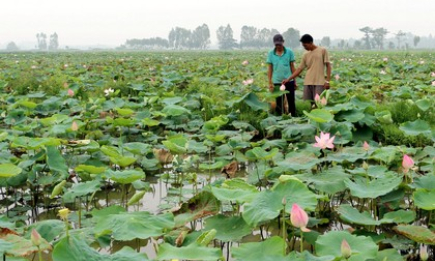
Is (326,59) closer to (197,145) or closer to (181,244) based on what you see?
(197,145)

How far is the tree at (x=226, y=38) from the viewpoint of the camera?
11044cm

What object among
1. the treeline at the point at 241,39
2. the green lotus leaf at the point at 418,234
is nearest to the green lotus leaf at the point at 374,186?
the green lotus leaf at the point at 418,234

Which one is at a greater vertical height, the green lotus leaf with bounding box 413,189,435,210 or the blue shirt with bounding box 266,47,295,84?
the blue shirt with bounding box 266,47,295,84

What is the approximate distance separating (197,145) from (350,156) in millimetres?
1073

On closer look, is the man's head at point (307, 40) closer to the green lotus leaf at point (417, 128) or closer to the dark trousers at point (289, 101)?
the dark trousers at point (289, 101)

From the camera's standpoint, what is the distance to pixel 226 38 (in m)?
113

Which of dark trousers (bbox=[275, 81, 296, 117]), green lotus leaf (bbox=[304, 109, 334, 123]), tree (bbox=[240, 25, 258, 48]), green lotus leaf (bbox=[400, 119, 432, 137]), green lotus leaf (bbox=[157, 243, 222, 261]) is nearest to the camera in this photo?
green lotus leaf (bbox=[157, 243, 222, 261])

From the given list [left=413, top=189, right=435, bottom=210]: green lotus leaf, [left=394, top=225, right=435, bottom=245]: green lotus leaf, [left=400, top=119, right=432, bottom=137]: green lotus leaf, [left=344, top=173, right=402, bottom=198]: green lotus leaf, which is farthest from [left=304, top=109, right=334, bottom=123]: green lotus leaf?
[left=394, top=225, right=435, bottom=245]: green lotus leaf

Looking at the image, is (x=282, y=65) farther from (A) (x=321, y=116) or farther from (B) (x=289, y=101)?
(A) (x=321, y=116)

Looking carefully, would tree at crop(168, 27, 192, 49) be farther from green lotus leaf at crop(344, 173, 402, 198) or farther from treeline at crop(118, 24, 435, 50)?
green lotus leaf at crop(344, 173, 402, 198)

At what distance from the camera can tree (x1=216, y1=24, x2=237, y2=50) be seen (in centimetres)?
11044

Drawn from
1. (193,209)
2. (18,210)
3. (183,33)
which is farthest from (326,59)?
(183,33)

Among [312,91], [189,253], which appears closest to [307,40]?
[312,91]

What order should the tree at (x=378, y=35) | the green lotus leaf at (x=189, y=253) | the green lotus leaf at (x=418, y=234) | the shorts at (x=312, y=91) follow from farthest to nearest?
the tree at (x=378, y=35), the shorts at (x=312, y=91), the green lotus leaf at (x=418, y=234), the green lotus leaf at (x=189, y=253)
